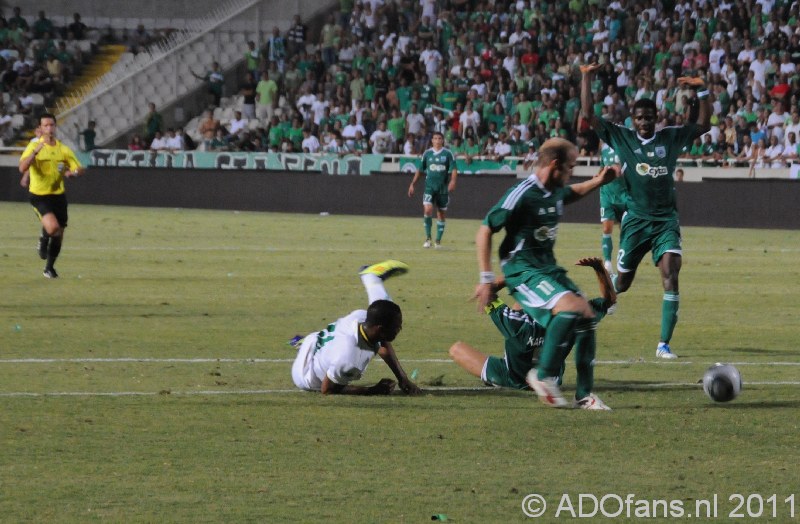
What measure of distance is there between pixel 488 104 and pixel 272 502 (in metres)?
31.3

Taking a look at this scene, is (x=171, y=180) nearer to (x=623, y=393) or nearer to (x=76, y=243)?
(x=76, y=243)

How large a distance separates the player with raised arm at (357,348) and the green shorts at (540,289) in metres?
0.80

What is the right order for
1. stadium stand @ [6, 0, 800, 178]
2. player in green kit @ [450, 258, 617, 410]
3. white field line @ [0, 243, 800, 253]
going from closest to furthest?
player in green kit @ [450, 258, 617, 410] → white field line @ [0, 243, 800, 253] → stadium stand @ [6, 0, 800, 178]

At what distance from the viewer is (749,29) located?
35.6 metres

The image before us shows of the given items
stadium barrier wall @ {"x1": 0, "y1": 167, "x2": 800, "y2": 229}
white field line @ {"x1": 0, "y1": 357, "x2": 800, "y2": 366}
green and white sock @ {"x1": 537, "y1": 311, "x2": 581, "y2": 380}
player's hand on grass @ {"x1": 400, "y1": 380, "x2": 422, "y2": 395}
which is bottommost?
stadium barrier wall @ {"x1": 0, "y1": 167, "x2": 800, "y2": 229}

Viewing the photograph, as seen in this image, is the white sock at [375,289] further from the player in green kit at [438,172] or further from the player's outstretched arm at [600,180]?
the player in green kit at [438,172]

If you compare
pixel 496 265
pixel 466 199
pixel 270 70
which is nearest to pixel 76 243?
pixel 496 265

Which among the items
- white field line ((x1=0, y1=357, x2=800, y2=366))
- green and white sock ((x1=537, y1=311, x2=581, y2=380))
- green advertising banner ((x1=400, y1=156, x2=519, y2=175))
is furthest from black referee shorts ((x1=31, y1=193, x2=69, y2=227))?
green advertising banner ((x1=400, y1=156, x2=519, y2=175))

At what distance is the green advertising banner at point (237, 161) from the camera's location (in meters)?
37.7

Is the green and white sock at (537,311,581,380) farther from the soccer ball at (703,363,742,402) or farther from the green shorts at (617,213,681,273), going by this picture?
the green shorts at (617,213,681,273)

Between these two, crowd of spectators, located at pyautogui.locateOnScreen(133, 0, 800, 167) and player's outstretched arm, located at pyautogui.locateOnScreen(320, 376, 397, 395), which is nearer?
player's outstretched arm, located at pyautogui.locateOnScreen(320, 376, 397, 395)

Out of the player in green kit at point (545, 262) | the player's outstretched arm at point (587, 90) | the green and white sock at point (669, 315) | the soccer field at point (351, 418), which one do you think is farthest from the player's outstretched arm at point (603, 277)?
the green and white sock at point (669, 315)

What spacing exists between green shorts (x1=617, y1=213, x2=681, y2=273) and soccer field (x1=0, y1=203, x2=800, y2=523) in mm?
831

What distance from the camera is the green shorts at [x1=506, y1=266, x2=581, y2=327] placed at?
8.96 metres
